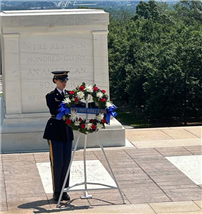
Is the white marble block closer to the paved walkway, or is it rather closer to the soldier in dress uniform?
the paved walkway

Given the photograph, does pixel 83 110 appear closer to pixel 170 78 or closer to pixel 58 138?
pixel 58 138

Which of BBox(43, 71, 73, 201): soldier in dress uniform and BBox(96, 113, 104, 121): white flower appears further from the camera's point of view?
BBox(43, 71, 73, 201): soldier in dress uniform

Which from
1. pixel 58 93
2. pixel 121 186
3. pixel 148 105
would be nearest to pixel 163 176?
pixel 121 186

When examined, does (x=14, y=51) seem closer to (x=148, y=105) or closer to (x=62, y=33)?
(x=62, y=33)

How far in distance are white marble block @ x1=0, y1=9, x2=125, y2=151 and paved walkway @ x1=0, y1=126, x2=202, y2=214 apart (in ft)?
1.76

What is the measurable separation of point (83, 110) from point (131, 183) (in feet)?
4.72

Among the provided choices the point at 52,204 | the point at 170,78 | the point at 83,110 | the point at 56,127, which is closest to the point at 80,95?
the point at 83,110

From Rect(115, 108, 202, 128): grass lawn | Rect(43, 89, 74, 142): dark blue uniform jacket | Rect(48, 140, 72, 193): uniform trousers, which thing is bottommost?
Rect(115, 108, 202, 128): grass lawn

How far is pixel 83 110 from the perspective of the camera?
6.26 m

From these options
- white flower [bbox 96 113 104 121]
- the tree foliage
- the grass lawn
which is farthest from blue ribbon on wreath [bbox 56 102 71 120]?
the grass lawn

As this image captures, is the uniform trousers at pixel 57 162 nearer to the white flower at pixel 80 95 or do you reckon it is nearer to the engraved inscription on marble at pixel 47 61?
the white flower at pixel 80 95

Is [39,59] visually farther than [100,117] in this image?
Yes

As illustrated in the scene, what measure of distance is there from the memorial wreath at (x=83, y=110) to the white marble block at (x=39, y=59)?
9.09 ft

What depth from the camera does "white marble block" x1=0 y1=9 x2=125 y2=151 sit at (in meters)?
8.83
